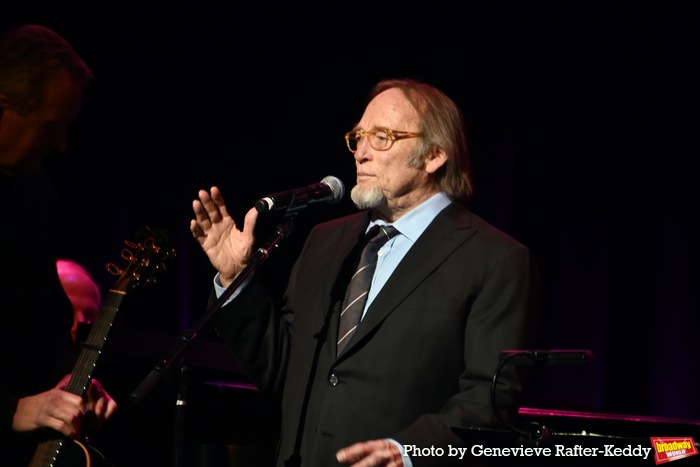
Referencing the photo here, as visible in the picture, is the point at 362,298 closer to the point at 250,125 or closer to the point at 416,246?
the point at 416,246

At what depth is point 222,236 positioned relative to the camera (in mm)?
2902

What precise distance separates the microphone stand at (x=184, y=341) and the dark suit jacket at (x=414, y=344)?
0.38m

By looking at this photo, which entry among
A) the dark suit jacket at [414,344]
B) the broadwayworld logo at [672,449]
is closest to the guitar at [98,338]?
the dark suit jacket at [414,344]

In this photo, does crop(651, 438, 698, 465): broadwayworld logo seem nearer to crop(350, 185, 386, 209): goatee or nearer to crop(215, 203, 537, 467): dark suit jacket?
crop(215, 203, 537, 467): dark suit jacket

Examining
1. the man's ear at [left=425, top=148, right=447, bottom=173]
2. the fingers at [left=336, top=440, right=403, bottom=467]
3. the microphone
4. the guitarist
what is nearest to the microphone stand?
the microphone

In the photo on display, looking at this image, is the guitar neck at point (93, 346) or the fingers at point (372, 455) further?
the guitar neck at point (93, 346)

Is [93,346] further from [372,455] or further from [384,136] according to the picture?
[384,136]

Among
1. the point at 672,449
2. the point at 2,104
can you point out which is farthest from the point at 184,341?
the point at 672,449

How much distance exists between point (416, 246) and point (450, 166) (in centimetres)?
42

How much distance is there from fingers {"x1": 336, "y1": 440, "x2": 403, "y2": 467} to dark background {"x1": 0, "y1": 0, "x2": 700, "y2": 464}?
4.46 ft

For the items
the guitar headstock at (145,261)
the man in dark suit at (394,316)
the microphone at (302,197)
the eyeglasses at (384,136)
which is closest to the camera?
the microphone at (302,197)

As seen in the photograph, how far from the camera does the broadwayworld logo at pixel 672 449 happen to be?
2293 millimetres

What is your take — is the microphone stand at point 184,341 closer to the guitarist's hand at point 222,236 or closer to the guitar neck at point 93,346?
the guitarist's hand at point 222,236

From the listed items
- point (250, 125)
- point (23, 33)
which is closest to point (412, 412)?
point (23, 33)
